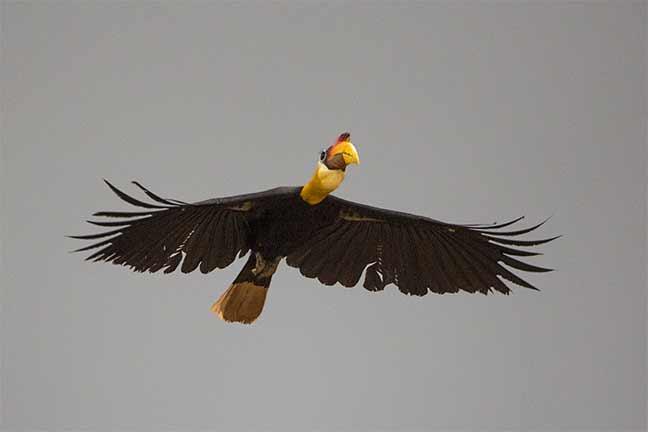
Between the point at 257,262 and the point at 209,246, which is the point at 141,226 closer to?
the point at 209,246

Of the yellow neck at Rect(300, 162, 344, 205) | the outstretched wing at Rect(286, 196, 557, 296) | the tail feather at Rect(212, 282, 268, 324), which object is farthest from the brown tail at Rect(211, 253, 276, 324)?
the yellow neck at Rect(300, 162, 344, 205)

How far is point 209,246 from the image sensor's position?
2.38m

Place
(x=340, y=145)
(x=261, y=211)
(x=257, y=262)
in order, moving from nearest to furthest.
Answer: (x=340, y=145) < (x=261, y=211) < (x=257, y=262)

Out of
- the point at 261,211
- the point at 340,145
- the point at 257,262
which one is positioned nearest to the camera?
the point at 340,145

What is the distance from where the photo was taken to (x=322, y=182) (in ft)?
7.18

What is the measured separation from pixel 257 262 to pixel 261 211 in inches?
8.8

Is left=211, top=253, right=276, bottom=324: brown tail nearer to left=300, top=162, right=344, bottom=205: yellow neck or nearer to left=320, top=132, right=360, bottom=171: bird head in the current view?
left=300, top=162, right=344, bottom=205: yellow neck

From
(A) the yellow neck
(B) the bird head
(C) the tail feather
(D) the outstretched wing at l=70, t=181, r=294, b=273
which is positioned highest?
(B) the bird head

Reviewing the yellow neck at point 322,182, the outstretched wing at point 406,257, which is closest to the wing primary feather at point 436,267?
the outstretched wing at point 406,257

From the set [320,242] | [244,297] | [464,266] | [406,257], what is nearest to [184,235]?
[244,297]

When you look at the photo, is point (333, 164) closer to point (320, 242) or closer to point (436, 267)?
point (320, 242)

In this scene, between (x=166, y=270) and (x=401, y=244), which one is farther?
(x=401, y=244)

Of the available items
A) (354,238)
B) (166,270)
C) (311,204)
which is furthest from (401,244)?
(166,270)

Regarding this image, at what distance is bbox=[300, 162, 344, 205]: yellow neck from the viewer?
7.14 feet
